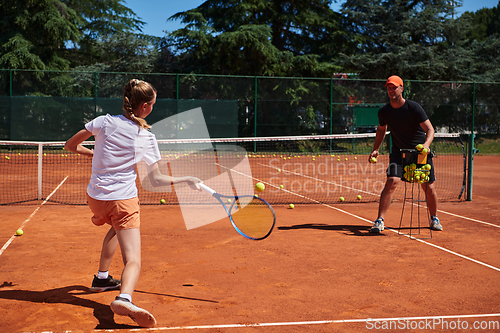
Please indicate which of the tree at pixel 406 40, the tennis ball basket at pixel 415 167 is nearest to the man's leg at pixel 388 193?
the tennis ball basket at pixel 415 167

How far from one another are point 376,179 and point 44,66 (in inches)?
637

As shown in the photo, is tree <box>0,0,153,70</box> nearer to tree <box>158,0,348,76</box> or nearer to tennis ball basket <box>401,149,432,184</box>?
tree <box>158,0,348,76</box>

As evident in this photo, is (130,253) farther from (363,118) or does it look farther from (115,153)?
(363,118)

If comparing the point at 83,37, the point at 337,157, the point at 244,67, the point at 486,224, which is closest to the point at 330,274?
the point at 486,224

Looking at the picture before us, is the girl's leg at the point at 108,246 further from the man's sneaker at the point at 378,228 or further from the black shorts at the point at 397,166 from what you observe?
the black shorts at the point at 397,166

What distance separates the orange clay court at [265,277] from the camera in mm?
2957

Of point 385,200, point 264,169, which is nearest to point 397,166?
point 385,200

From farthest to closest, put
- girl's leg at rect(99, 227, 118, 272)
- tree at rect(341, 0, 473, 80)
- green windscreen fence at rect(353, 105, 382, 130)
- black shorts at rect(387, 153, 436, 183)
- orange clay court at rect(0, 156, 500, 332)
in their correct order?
tree at rect(341, 0, 473, 80)
green windscreen fence at rect(353, 105, 382, 130)
black shorts at rect(387, 153, 436, 183)
girl's leg at rect(99, 227, 118, 272)
orange clay court at rect(0, 156, 500, 332)

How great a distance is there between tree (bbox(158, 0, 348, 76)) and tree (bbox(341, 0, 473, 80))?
1250mm

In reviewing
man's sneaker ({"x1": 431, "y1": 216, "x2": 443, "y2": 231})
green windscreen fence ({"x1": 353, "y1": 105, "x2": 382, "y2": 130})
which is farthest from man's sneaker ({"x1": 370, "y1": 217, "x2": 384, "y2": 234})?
green windscreen fence ({"x1": 353, "y1": 105, "x2": 382, "y2": 130})

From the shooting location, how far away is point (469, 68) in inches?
942

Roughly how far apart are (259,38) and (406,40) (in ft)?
26.5

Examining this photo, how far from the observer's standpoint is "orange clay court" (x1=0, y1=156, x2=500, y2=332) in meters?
2.96

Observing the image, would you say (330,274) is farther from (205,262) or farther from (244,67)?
(244,67)
